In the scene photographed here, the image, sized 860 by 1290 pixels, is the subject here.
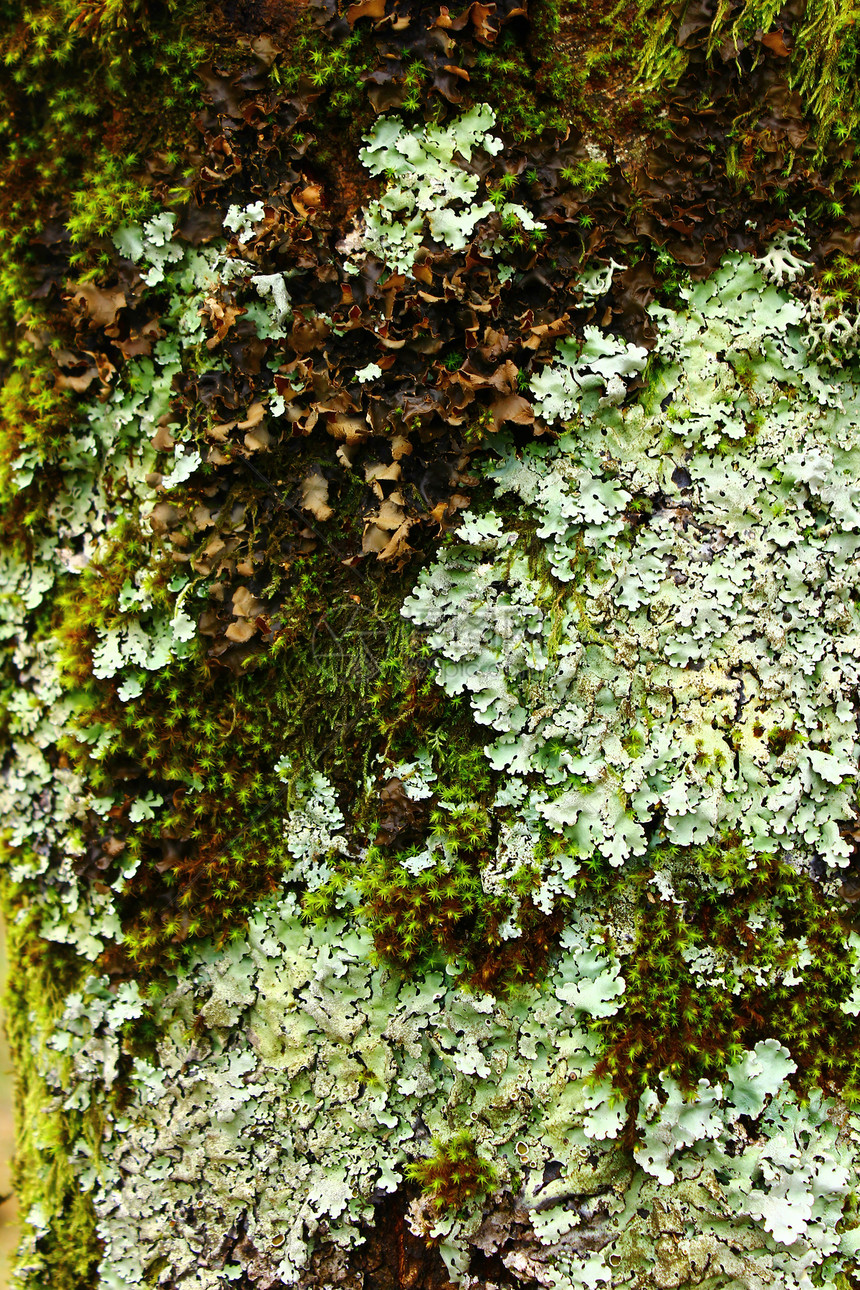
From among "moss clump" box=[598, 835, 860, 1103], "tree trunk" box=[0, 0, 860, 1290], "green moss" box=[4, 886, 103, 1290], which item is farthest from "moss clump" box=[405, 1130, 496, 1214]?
"green moss" box=[4, 886, 103, 1290]

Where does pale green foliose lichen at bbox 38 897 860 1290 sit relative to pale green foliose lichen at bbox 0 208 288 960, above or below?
below

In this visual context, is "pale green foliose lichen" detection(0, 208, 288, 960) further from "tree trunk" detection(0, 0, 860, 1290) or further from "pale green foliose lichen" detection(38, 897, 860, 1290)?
"pale green foliose lichen" detection(38, 897, 860, 1290)

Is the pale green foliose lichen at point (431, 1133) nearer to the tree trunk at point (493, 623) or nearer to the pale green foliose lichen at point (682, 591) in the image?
the tree trunk at point (493, 623)

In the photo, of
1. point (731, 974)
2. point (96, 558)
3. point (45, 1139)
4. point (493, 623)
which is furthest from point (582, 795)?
point (45, 1139)

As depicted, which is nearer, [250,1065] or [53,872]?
[250,1065]

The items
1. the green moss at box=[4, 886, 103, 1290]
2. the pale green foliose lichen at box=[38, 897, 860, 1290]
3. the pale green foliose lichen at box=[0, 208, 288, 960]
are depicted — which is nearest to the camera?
the pale green foliose lichen at box=[38, 897, 860, 1290]

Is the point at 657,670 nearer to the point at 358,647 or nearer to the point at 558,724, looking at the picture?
the point at 558,724

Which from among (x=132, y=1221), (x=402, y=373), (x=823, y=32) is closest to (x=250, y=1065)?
(x=132, y=1221)

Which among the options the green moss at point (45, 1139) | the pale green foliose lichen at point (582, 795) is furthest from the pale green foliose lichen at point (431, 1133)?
the green moss at point (45, 1139)

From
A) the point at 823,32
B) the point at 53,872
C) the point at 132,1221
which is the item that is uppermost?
the point at 823,32
